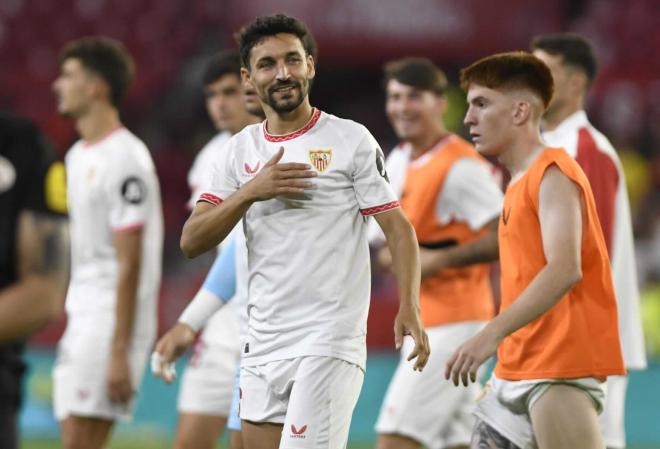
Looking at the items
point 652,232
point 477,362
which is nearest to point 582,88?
point 477,362

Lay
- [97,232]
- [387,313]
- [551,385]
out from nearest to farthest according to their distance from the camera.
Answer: [551,385]
[97,232]
[387,313]

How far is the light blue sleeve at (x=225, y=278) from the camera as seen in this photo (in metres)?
4.95

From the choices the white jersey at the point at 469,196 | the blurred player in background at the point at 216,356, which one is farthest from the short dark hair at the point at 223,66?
the white jersey at the point at 469,196

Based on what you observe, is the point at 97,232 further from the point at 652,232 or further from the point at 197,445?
the point at 652,232

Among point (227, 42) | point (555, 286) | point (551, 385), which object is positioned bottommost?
point (551, 385)

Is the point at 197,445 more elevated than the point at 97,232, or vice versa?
the point at 97,232

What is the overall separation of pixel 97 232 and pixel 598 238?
110 inches

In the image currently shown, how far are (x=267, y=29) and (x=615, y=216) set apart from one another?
1879mm

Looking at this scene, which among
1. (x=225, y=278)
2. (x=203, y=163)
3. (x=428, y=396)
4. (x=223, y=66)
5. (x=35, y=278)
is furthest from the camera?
(x=203, y=163)

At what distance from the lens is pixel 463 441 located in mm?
5914

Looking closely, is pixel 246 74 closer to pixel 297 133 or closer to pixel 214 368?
pixel 297 133

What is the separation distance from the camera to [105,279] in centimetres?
600

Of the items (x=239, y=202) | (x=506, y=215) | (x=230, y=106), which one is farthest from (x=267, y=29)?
(x=230, y=106)

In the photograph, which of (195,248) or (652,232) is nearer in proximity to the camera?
(195,248)
